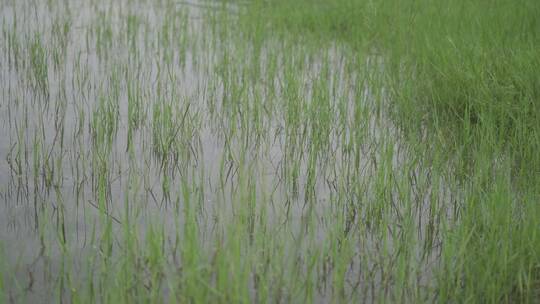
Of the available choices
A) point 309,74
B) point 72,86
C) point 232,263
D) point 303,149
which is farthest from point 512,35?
point 232,263

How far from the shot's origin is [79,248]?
2.25m

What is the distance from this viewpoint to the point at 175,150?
10.3 ft

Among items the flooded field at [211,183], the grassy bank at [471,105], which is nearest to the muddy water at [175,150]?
the flooded field at [211,183]

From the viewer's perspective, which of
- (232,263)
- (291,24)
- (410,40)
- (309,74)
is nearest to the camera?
(232,263)

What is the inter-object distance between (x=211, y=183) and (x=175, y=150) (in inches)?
14.3

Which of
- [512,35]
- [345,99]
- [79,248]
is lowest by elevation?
[79,248]

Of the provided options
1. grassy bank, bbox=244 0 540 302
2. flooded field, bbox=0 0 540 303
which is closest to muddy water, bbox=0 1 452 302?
flooded field, bbox=0 0 540 303

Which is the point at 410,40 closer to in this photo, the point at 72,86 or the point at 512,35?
the point at 512,35

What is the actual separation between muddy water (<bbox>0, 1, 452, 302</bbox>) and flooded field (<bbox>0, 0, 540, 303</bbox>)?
0.04 ft

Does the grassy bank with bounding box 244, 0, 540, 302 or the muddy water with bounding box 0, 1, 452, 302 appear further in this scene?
the muddy water with bounding box 0, 1, 452, 302

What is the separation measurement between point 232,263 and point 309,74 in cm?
295

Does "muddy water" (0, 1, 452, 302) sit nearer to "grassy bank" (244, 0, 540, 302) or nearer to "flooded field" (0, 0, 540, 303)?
"flooded field" (0, 0, 540, 303)

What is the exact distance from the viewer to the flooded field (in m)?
2.04

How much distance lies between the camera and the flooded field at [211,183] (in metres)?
2.04
